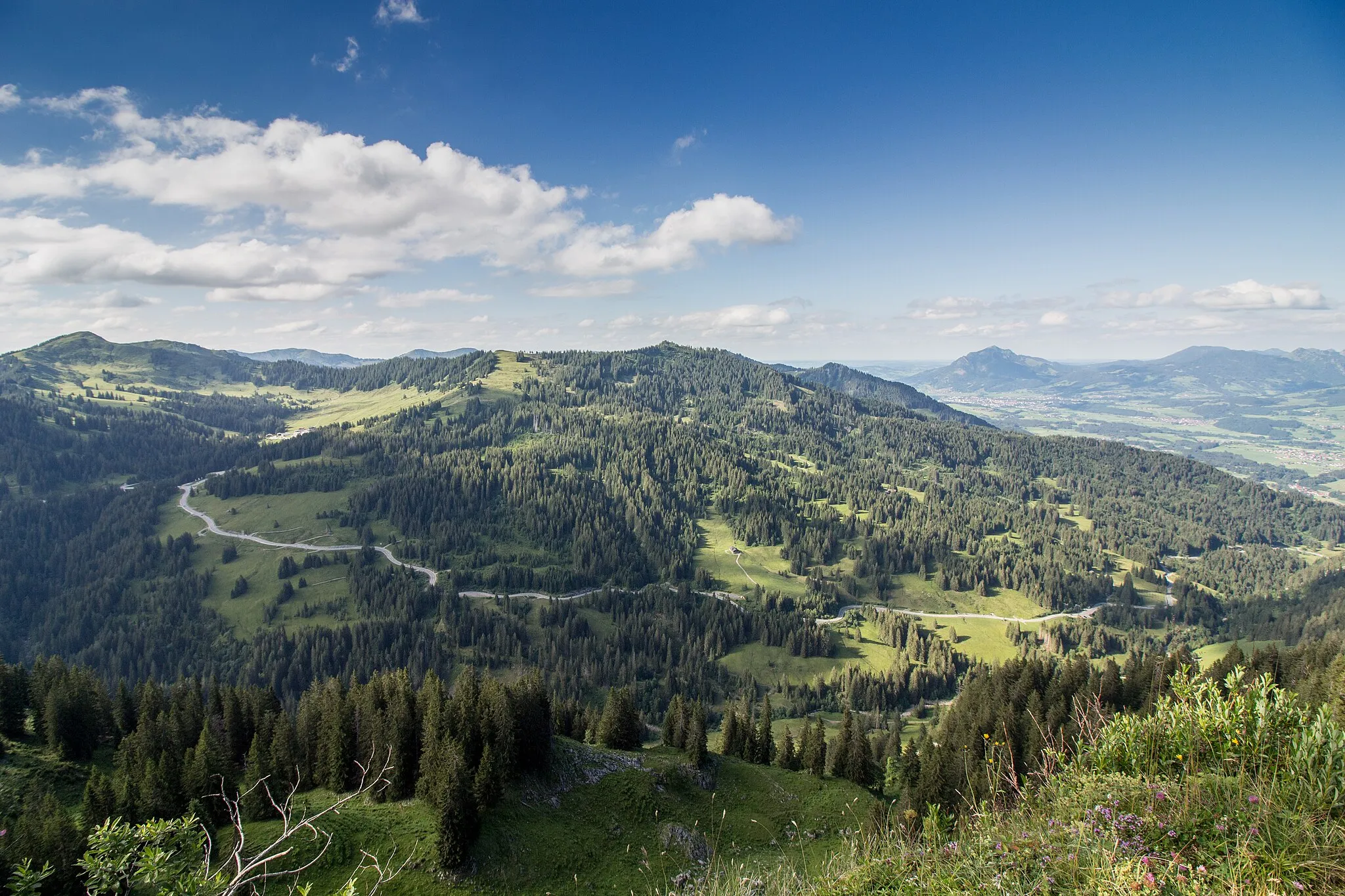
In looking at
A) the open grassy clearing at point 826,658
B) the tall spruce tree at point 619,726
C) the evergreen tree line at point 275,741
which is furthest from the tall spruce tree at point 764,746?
the open grassy clearing at point 826,658

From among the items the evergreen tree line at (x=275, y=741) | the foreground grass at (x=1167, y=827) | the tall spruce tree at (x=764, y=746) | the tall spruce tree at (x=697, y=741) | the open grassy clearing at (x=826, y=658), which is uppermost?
the foreground grass at (x=1167, y=827)

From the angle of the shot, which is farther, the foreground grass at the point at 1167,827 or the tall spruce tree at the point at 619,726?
the tall spruce tree at the point at 619,726

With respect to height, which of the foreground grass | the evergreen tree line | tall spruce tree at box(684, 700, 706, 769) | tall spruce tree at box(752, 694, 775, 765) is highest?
the foreground grass

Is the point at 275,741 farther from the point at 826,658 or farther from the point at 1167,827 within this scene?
the point at 826,658

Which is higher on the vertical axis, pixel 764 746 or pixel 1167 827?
pixel 1167 827

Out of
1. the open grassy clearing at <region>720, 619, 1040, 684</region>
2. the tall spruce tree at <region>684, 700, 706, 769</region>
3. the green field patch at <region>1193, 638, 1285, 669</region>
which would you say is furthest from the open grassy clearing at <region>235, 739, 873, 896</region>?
the green field patch at <region>1193, 638, 1285, 669</region>

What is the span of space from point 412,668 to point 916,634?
152 meters

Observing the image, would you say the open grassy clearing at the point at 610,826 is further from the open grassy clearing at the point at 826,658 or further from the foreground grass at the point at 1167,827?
the open grassy clearing at the point at 826,658

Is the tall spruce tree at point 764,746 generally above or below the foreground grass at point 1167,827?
below

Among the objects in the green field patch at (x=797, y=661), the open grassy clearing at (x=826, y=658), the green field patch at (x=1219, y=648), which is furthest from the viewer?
the open grassy clearing at (x=826, y=658)

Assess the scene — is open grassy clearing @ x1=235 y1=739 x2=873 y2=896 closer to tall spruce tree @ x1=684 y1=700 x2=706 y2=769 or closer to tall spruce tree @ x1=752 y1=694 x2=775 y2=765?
tall spruce tree @ x1=684 y1=700 x2=706 y2=769

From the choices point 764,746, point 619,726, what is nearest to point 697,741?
point 619,726

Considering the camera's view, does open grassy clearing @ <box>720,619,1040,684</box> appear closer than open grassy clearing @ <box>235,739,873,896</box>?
No

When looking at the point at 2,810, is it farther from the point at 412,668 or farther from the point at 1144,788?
the point at 412,668
